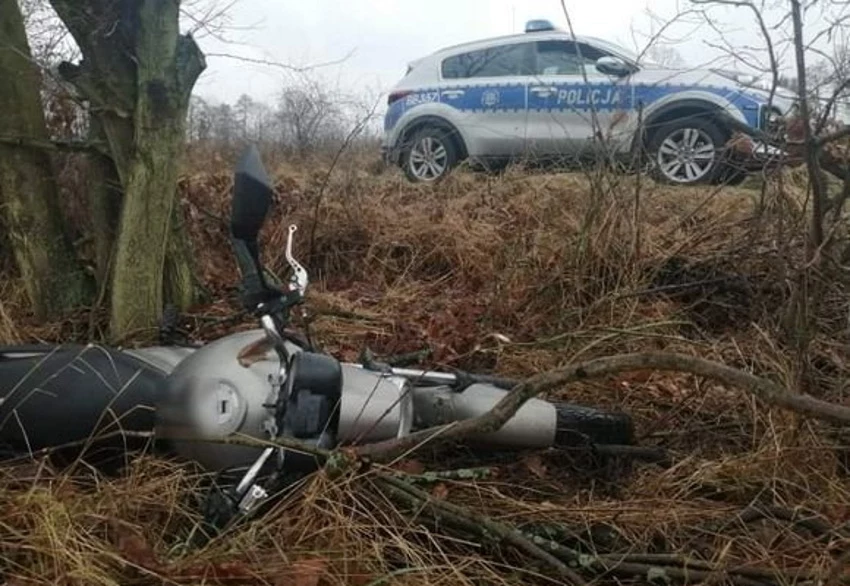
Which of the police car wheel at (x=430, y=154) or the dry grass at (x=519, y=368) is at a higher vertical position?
the police car wheel at (x=430, y=154)

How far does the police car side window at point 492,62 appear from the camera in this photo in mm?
8859

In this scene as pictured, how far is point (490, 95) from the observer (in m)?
8.99

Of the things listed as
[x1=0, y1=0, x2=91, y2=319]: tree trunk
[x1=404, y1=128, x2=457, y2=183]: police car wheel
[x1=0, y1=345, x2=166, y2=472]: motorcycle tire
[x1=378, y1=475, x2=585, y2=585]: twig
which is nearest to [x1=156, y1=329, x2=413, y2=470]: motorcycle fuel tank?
[x1=0, y1=345, x2=166, y2=472]: motorcycle tire

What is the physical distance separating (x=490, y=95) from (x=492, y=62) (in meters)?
0.40

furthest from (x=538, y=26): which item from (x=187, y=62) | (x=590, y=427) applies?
(x=590, y=427)

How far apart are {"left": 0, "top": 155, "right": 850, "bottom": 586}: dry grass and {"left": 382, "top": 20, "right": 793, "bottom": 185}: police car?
2.82ft

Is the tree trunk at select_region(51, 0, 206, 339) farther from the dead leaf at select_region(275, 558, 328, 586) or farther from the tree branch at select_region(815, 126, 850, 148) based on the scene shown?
the tree branch at select_region(815, 126, 850, 148)

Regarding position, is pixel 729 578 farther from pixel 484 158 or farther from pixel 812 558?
pixel 484 158

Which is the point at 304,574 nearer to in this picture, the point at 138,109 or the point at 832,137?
the point at 832,137

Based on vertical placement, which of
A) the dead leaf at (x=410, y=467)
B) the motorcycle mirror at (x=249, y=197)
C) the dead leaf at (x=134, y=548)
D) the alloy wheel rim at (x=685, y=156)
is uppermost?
the motorcycle mirror at (x=249, y=197)

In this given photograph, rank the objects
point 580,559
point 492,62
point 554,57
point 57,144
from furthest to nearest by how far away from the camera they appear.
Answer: point 492,62 → point 554,57 → point 57,144 → point 580,559

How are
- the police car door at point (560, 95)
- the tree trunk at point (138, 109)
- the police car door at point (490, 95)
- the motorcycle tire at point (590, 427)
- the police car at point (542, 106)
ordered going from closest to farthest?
the motorcycle tire at point (590, 427), the tree trunk at point (138, 109), the police car at point (542, 106), the police car door at point (560, 95), the police car door at point (490, 95)

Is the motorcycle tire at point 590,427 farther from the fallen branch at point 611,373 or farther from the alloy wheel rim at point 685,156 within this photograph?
the alloy wheel rim at point 685,156

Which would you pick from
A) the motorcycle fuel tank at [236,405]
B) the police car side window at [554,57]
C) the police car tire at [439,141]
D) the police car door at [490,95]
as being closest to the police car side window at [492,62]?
the police car door at [490,95]
